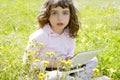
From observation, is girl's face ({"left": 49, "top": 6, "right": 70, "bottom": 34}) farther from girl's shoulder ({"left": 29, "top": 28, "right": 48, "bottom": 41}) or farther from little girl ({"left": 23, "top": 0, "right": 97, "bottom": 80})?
girl's shoulder ({"left": 29, "top": 28, "right": 48, "bottom": 41})

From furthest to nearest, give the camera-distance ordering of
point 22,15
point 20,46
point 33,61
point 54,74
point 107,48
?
point 22,15, point 107,48, point 20,46, point 54,74, point 33,61

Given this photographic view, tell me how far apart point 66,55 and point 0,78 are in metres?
1.21

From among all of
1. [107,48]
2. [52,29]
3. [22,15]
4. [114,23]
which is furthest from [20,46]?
[22,15]

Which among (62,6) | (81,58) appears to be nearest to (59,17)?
(62,6)

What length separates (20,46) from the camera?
5.71 meters

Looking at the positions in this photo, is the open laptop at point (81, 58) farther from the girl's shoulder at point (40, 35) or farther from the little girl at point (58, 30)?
the girl's shoulder at point (40, 35)

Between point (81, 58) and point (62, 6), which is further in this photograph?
point (62, 6)

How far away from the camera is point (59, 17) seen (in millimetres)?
4672

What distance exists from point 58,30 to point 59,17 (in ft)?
1.03

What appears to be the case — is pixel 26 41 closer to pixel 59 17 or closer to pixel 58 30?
pixel 58 30

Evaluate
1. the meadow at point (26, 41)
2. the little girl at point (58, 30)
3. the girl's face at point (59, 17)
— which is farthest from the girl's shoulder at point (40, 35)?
the meadow at point (26, 41)

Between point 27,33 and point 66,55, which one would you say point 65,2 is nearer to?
point 66,55

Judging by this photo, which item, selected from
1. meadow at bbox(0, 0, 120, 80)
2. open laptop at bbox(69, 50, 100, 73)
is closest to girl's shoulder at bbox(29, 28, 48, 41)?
meadow at bbox(0, 0, 120, 80)

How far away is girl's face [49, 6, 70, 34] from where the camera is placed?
15.4 ft
